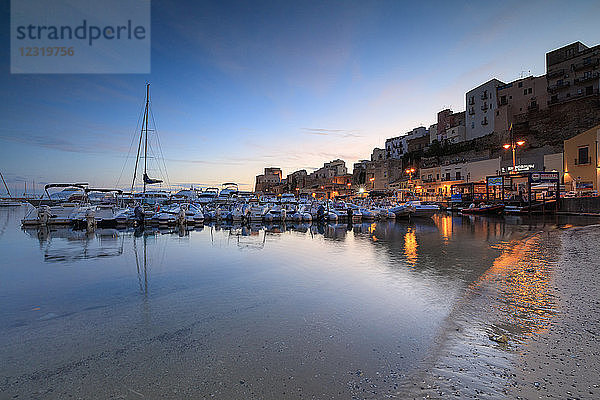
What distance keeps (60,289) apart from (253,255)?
6.43m

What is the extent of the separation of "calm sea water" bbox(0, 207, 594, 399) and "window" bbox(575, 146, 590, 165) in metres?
32.7

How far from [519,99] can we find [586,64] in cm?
953

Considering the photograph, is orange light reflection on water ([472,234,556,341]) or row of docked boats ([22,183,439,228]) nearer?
orange light reflection on water ([472,234,556,341])

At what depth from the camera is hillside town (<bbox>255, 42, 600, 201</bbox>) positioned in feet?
119

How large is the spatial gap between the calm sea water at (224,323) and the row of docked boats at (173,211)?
13.9 metres

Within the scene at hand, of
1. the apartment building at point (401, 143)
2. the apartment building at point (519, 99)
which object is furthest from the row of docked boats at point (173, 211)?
the apartment building at point (401, 143)

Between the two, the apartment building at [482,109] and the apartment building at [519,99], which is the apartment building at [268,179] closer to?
the apartment building at [482,109]

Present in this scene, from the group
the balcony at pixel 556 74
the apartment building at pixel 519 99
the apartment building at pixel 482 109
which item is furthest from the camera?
the apartment building at pixel 482 109

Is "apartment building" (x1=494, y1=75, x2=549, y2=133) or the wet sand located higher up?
"apartment building" (x1=494, y1=75, x2=549, y2=133)

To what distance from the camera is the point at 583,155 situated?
3322 cm

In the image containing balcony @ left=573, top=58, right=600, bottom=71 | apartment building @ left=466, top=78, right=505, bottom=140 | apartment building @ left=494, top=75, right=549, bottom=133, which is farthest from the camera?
apartment building @ left=466, top=78, right=505, bottom=140

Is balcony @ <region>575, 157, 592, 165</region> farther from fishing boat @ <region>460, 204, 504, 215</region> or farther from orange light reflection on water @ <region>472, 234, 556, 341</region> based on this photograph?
orange light reflection on water @ <region>472, 234, 556, 341</region>

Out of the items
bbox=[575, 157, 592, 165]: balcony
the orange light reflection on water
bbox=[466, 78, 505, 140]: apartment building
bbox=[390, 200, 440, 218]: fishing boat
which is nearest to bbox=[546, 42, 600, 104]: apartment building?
bbox=[466, 78, 505, 140]: apartment building

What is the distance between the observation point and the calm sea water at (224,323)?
364cm
